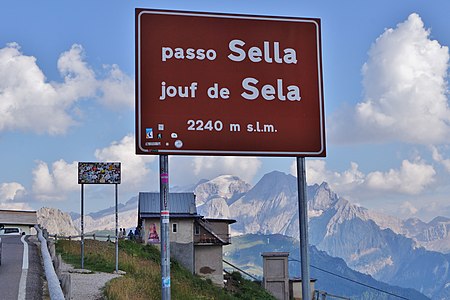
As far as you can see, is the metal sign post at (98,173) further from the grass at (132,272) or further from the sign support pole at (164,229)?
the sign support pole at (164,229)

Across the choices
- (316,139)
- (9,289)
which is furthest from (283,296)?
(316,139)

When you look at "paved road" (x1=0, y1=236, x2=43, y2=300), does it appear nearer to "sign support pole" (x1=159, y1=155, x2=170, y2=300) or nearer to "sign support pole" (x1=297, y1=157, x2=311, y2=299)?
"sign support pole" (x1=159, y1=155, x2=170, y2=300)

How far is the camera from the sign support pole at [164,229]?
29.0ft

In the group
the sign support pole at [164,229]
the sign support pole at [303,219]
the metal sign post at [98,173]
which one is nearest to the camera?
the sign support pole at [164,229]

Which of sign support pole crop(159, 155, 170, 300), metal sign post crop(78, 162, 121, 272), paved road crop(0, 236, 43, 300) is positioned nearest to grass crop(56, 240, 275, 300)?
paved road crop(0, 236, 43, 300)

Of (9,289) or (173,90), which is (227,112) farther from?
(9,289)

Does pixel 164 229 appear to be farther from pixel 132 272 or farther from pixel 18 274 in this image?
pixel 132 272

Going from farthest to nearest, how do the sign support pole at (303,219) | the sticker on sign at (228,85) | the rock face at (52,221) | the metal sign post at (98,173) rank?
1. the rock face at (52,221)
2. the metal sign post at (98,173)
3. the sign support pole at (303,219)
4. the sticker on sign at (228,85)

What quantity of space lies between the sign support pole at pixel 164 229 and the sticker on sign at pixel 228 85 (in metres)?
0.26

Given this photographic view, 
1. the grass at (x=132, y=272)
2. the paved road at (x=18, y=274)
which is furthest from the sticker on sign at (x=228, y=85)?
the grass at (x=132, y=272)

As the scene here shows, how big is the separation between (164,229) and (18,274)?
36.5ft

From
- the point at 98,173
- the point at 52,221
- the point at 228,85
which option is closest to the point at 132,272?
the point at 98,173

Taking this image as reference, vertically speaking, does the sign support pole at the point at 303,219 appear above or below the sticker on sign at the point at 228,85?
below

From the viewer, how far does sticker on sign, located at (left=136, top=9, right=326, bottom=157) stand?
30.3ft
